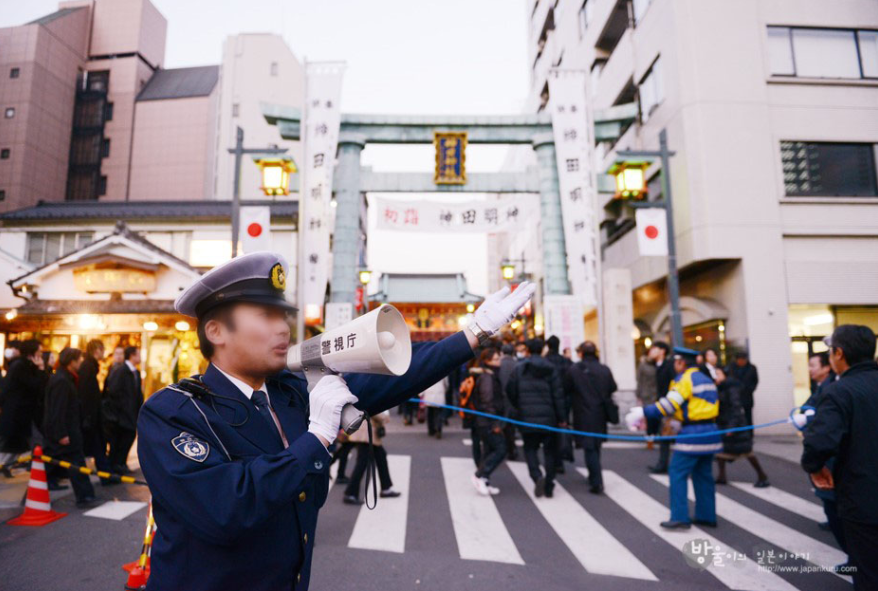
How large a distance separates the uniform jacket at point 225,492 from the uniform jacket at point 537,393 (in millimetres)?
5461

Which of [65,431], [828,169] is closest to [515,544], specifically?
[65,431]

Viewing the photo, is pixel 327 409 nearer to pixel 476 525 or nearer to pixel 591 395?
pixel 476 525

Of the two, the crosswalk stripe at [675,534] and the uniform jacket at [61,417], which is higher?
the uniform jacket at [61,417]

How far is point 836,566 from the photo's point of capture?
450cm

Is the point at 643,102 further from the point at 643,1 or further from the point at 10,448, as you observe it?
the point at 10,448

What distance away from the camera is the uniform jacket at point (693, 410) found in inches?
213

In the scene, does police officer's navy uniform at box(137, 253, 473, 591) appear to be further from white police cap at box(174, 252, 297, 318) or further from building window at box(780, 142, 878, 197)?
building window at box(780, 142, 878, 197)

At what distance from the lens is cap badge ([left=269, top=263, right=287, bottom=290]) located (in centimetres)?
194

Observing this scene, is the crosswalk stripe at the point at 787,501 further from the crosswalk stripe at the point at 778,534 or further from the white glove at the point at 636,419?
the white glove at the point at 636,419

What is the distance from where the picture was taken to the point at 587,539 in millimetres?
5242

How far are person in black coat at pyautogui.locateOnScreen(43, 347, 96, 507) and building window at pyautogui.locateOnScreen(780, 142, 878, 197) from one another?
54.7ft

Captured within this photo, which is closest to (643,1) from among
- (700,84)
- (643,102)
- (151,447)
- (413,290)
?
(643,102)

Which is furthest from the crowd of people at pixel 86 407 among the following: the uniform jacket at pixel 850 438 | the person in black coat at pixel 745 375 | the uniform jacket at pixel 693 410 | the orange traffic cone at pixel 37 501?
the person in black coat at pixel 745 375

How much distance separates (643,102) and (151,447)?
19269mm
